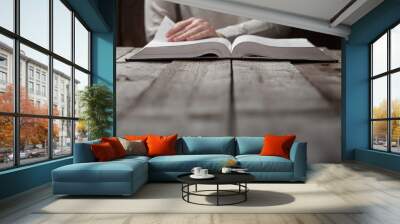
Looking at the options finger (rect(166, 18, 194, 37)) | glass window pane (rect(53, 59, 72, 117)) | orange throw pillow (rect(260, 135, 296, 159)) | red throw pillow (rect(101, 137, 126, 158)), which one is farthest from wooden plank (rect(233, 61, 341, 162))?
glass window pane (rect(53, 59, 72, 117))

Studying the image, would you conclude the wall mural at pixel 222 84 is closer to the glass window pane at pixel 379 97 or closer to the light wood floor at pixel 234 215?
the glass window pane at pixel 379 97

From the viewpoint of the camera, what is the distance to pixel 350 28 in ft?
30.3

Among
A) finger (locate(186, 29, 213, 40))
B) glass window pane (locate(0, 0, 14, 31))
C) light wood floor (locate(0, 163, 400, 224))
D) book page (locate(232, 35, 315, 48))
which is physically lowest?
light wood floor (locate(0, 163, 400, 224))

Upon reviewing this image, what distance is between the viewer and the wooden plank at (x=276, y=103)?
30.2ft

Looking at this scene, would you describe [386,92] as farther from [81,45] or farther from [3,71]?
[3,71]

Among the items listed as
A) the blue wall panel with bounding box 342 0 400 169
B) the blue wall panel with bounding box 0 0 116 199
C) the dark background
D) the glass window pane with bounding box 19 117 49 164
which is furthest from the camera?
the blue wall panel with bounding box 342 0 400 169

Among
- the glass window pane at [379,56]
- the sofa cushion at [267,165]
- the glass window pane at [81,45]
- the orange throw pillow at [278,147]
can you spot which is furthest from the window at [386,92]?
the glass window pane at [81,45]

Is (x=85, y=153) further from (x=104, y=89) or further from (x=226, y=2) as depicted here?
(x=226, y=2)

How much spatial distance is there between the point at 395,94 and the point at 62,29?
6.84 m

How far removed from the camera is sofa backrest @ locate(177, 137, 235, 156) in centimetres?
717

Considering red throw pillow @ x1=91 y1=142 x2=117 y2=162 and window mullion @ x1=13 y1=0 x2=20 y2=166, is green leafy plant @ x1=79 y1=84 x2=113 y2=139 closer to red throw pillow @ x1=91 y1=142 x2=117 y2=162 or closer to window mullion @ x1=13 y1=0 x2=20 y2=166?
red throw pillow @ x1=91 y1=142 x2=117 y2=162

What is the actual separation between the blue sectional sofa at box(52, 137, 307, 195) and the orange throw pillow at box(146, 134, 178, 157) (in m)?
0.21

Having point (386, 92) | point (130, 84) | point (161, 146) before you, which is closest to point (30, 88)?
point (161, 146)

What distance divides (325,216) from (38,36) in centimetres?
491
